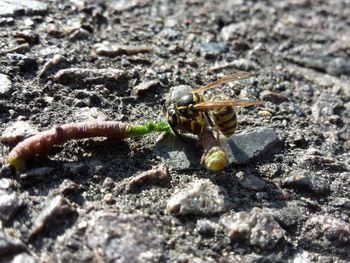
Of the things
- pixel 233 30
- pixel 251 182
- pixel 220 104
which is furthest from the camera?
pixel 233 30

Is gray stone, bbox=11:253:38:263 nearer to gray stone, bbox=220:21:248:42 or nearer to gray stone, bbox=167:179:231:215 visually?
gray stone, bbox=167:179:231:215

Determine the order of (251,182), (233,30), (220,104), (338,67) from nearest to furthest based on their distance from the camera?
(251,182)
(220,104)
(338,67)
(233,30)

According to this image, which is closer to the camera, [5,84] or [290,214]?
[290,214]

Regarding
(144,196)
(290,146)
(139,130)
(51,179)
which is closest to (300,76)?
(290,146)

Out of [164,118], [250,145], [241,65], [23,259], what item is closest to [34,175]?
[23,259]

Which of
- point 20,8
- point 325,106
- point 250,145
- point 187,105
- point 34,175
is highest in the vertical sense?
point 20,8

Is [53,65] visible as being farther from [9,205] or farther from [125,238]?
[125,238]

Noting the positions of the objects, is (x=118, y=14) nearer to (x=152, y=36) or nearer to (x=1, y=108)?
(x=152, y=36)
